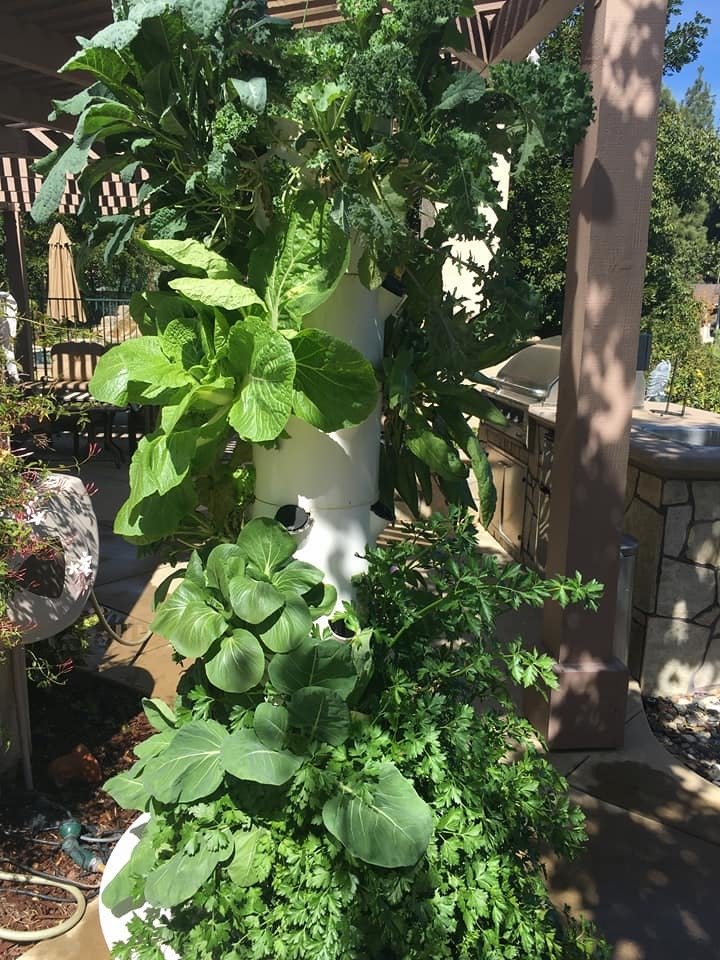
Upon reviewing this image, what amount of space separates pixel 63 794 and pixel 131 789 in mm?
1126

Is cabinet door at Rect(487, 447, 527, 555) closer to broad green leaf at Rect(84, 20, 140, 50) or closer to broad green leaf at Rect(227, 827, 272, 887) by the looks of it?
broad green leaf at Rect(227, 827, 272, 887)

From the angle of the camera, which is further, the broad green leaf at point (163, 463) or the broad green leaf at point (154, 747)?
the broad green leaf at point (154, 747)

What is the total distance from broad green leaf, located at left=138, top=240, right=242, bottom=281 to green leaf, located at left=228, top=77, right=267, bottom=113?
0.31 m

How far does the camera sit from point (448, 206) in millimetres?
1537

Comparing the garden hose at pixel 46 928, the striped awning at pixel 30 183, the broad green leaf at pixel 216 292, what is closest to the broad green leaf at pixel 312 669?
the broad green leaf at pixel 216 292

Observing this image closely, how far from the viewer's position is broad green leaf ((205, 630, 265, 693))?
5.58ft

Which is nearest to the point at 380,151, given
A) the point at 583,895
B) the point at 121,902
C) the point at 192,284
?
the point at 192,284

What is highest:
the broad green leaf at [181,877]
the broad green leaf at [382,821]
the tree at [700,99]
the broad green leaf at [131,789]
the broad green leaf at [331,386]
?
the tree at [700,99]

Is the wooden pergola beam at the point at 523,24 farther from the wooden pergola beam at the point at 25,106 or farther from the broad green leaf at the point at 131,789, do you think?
the broad green leaf at the point at 131,789

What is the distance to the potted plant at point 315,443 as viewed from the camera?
1534 mm

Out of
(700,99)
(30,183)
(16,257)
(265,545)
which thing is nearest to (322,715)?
(265,545)

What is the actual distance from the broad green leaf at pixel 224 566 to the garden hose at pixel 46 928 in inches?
49.6

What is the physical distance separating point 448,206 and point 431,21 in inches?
13.6

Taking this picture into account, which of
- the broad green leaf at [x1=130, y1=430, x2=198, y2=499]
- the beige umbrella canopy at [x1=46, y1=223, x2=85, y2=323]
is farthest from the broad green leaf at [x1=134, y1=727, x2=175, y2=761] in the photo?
the beige umbrella canopy at [x1=46, y1=223, x2=85, y2=323]
